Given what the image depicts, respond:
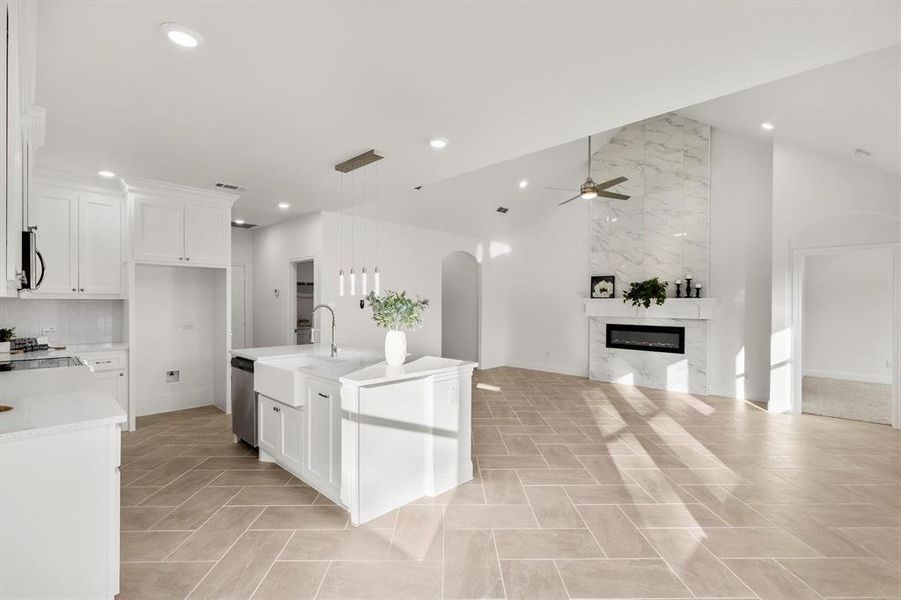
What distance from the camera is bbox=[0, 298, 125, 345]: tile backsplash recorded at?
13.8 feet

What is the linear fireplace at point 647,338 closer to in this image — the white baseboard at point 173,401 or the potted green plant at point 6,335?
the white baseboard at point 173,401

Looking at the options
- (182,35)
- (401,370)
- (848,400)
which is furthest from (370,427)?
(848,400)

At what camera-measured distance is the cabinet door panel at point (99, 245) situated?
4.33m

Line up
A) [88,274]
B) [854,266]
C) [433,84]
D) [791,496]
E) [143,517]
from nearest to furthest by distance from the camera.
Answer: [433,84]
[143,517]
[791,496]
[88,274]
[854,266]

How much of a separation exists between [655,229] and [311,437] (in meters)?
6.00

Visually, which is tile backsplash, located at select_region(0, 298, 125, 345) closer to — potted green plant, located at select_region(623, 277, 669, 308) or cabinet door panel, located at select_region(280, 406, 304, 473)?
cabinet door panel, located at select_region(280, 406, 304, 473)

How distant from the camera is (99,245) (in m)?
4.43

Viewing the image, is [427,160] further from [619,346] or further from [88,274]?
[619,346]

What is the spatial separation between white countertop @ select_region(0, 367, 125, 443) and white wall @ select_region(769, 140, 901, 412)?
6464 millimetres

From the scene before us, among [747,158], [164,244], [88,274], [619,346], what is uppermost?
[747,158]

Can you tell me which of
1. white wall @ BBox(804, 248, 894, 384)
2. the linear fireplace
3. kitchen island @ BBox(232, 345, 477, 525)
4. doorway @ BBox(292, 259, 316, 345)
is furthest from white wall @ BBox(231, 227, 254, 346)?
white wall @ BBox(804, 248, 894, 384)

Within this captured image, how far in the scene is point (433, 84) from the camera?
96.1 inches

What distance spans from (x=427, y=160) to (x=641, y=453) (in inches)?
128

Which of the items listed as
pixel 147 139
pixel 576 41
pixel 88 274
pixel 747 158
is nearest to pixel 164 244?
pixel 88 274
